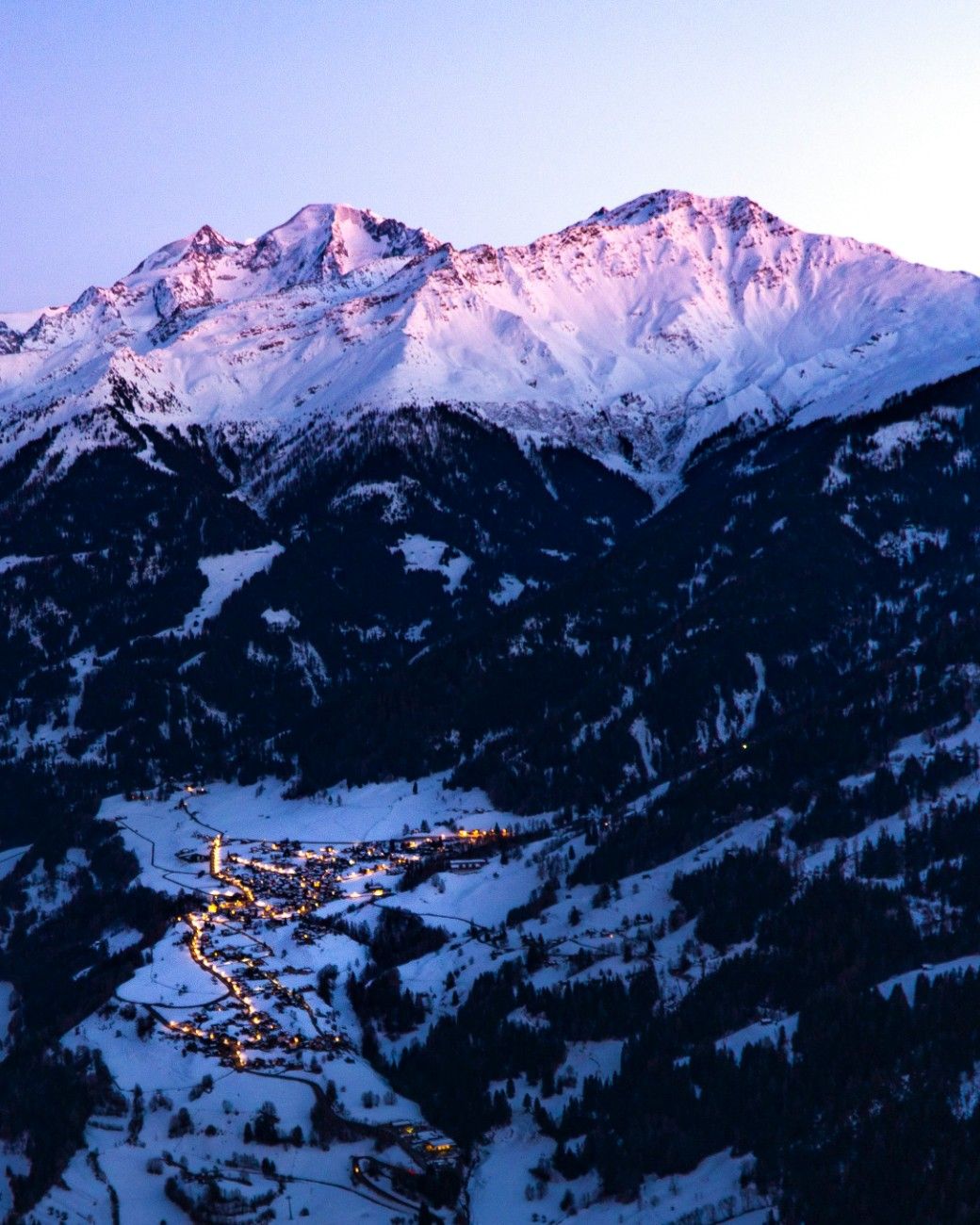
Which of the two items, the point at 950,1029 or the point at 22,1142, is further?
the point at 22,1142

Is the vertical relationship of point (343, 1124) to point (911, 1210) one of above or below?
above

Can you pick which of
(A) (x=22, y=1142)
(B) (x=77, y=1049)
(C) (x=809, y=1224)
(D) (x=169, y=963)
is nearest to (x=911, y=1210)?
(C) (x=809, y=1224)

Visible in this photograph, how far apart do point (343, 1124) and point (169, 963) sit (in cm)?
4429

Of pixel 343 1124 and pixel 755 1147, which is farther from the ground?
pixel 343 1124

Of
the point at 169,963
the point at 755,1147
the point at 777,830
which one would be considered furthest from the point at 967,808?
the point at 169,963

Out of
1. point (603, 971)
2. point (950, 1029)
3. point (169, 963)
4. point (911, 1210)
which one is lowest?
point (911, 1210)

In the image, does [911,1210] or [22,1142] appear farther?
[22,1142]

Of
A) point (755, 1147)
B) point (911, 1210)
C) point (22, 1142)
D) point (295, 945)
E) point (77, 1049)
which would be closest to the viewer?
point (911, 1210)

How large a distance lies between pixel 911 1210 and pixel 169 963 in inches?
3450

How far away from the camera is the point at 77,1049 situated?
519ft

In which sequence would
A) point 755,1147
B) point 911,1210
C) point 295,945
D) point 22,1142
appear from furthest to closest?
point 295,945
point 22,1142
point 755,1147
point 911,1210

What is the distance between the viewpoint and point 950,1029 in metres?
130

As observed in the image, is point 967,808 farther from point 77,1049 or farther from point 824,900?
point 77,1049

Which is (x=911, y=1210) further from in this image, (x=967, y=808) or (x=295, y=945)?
(x=295, y=945)
